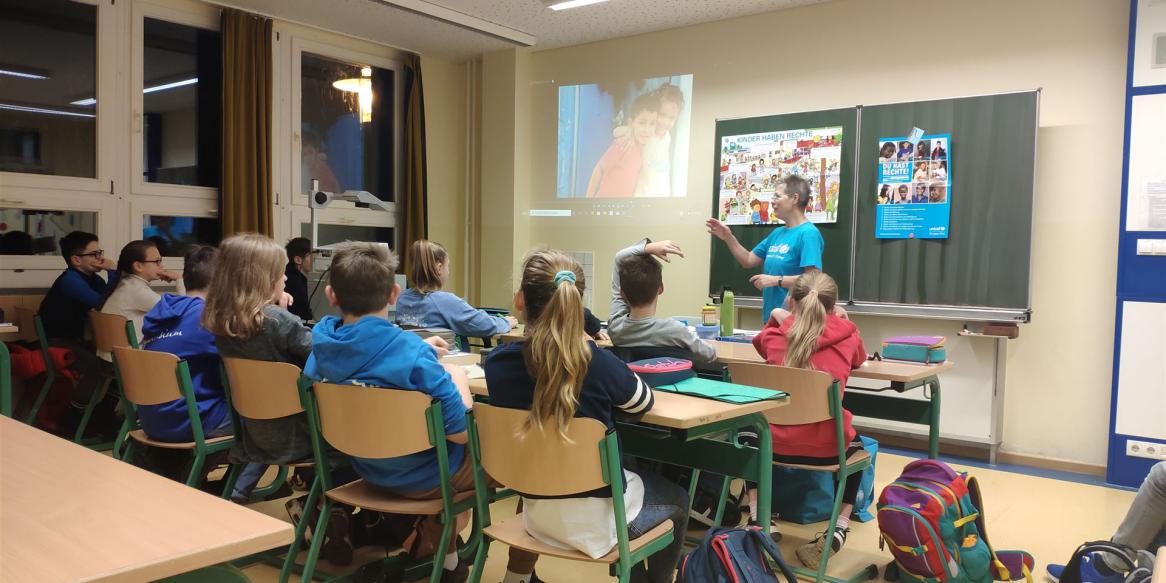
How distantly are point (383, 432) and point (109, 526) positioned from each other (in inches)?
41.4

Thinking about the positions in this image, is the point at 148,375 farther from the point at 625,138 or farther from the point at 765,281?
the point at 625,138

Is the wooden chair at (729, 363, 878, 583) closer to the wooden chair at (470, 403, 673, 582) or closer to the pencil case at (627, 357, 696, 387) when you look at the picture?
the pencil case at (627, 357, 696, 387)

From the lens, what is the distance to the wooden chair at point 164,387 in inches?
99.6

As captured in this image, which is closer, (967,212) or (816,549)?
(816,549)

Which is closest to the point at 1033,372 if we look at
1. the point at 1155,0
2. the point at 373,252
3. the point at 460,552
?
the point at 1155,0

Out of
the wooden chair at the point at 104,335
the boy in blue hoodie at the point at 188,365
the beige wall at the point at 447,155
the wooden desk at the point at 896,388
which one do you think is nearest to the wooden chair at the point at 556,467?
the wooden desk at the point at 896,388

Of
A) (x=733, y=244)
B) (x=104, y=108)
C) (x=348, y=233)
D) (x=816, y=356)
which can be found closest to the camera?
(x=816, y=356)

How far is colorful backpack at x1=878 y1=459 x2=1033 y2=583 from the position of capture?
2455 millimetres

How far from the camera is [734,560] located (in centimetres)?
193

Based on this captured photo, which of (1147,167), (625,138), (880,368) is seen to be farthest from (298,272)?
(1147,167)

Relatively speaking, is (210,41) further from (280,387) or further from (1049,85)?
(1049,85)

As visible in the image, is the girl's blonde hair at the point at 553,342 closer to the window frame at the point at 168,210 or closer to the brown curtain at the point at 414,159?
the window frame at the point at 168,210

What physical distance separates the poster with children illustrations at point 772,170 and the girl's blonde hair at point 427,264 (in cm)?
234

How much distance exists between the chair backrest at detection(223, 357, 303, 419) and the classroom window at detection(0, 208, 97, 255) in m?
3.13
